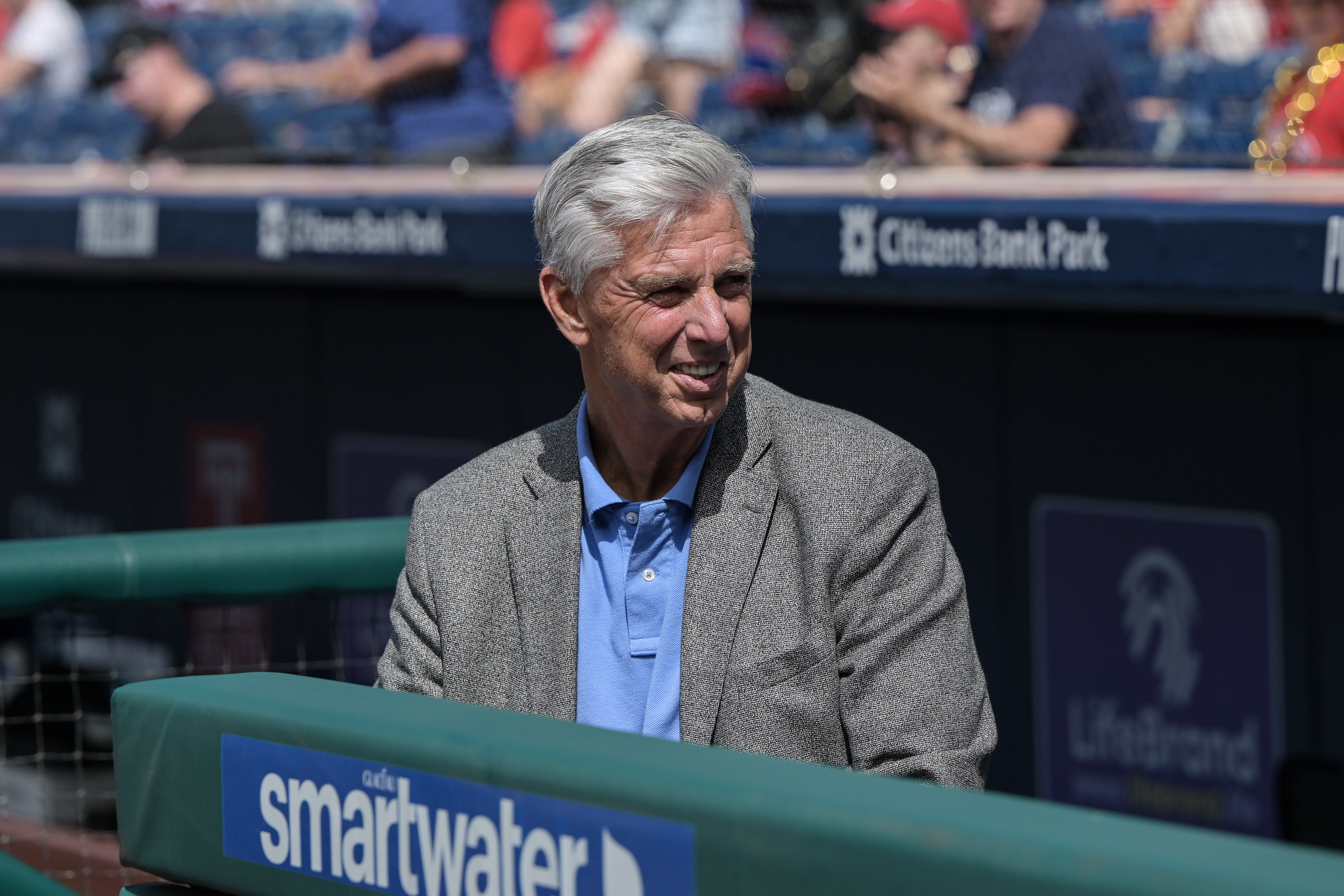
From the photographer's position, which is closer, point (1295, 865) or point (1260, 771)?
point (1295, 865)

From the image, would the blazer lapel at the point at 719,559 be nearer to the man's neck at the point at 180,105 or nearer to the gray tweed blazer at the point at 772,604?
the gray tweed blazer at the point at 772,604

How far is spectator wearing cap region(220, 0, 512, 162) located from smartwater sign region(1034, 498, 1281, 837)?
8.16 ft

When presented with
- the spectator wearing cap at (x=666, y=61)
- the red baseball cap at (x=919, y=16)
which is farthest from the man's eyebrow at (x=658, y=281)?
the spectator wearing cap at (x=666, y=61)

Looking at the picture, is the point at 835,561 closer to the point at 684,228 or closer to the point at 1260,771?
the point at 684,228

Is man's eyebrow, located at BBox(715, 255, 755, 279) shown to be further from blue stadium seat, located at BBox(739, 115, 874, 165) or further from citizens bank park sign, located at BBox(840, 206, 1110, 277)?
blue stadium seat, located at BBox(739, 115, 874, 165)

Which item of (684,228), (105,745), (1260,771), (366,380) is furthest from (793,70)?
(684,228)

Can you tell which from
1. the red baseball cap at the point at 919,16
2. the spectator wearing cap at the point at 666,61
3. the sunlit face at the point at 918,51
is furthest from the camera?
the spectator wearing cap at the point at 666,61

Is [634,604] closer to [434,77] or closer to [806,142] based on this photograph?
[806,142]

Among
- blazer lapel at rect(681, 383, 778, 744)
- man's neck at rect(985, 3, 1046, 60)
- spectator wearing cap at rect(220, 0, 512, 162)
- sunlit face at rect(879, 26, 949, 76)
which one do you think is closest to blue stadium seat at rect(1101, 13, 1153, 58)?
man's neck at rect(985, 3, 1046, 60)

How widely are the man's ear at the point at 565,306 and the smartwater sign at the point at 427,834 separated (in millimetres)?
641

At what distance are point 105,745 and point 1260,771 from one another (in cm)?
381

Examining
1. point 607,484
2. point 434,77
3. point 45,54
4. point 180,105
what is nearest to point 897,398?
point 434,77

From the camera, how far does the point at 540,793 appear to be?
1188 millimetres

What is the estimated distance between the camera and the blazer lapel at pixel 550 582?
177 centimetres
